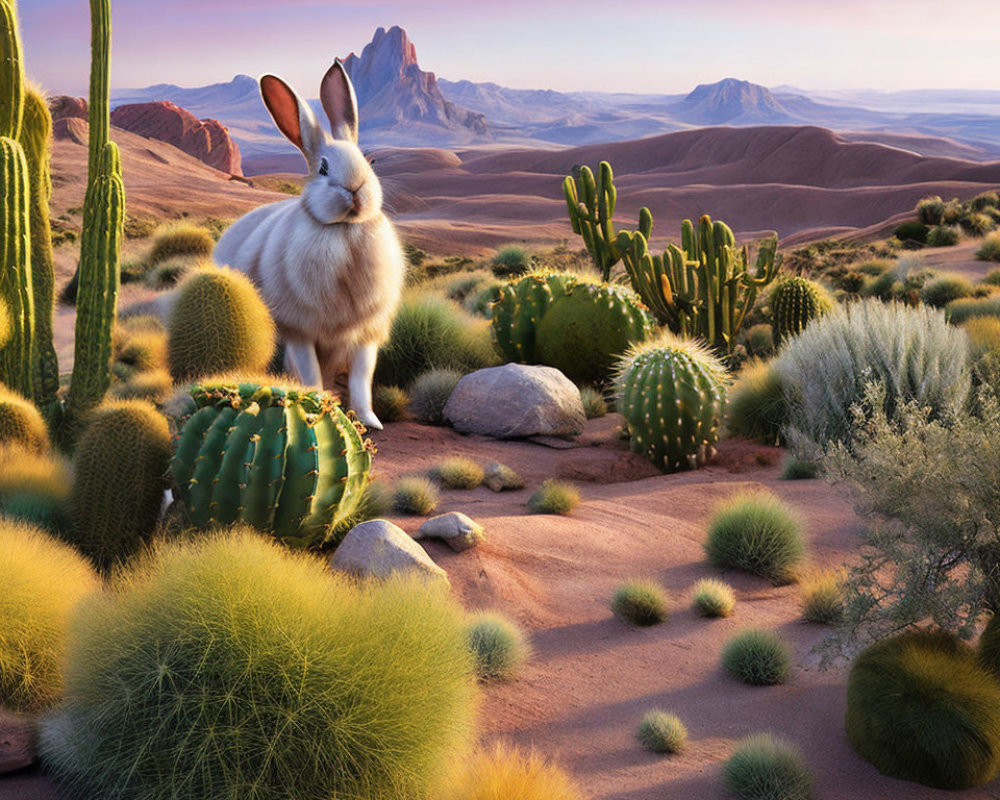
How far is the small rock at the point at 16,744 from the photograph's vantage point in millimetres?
3049

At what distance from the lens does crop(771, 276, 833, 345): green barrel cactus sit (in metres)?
10.7

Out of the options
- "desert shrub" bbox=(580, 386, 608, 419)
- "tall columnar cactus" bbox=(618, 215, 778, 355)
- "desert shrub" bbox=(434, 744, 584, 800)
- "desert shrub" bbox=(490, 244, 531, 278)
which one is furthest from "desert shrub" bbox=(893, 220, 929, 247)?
"desert shrub" bbox=(434, 744, 584, 800)

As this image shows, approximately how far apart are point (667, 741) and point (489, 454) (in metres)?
4.21

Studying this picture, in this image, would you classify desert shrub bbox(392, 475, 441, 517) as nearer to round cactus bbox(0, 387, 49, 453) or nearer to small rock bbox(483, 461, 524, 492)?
small rock bbox(483, 461, 524, 492)

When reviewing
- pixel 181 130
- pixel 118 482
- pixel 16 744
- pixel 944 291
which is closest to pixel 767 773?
pixel 16 744

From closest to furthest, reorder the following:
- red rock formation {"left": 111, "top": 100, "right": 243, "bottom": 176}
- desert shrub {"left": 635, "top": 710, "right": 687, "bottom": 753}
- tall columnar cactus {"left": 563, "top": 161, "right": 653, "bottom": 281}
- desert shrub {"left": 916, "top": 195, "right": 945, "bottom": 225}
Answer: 1. desert shrub {"left": 635, "top": 710, "right": 687, "bottom": 753}
2. tall columnar cactus {"left": 563, "top": 161, "right": 653, "bottom": 281}
3. desert shrub {"left": 916, "top": 195, "right": 945, "bottom": 225}
4. red rock formation {"left": 111, "top": 100, "right": 243, "bottom": 176}

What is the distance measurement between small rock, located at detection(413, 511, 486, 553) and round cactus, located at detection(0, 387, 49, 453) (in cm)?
237

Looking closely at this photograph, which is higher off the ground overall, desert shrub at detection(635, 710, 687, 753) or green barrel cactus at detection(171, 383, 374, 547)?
green barrel cactus at detection(171, 383, 374, 547)

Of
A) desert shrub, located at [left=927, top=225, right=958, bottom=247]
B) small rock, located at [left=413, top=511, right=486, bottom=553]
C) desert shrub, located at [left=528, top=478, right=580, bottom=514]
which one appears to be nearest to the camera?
small rock, located at [left=413, top=511, right=486, bottom=553]

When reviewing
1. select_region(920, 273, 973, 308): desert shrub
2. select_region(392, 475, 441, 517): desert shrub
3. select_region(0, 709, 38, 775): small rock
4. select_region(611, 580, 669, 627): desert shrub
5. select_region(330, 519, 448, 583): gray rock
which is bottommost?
select_region(611, 580, 669, 627): desert shrub

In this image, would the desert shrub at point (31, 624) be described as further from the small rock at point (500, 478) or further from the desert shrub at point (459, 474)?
the small rock at point (500, 478)

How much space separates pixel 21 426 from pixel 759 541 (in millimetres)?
4379

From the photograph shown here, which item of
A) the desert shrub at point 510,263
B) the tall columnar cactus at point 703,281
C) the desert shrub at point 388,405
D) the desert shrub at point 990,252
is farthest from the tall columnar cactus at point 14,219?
the desert shrub at point 990,252

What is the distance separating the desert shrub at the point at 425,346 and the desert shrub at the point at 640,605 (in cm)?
516
